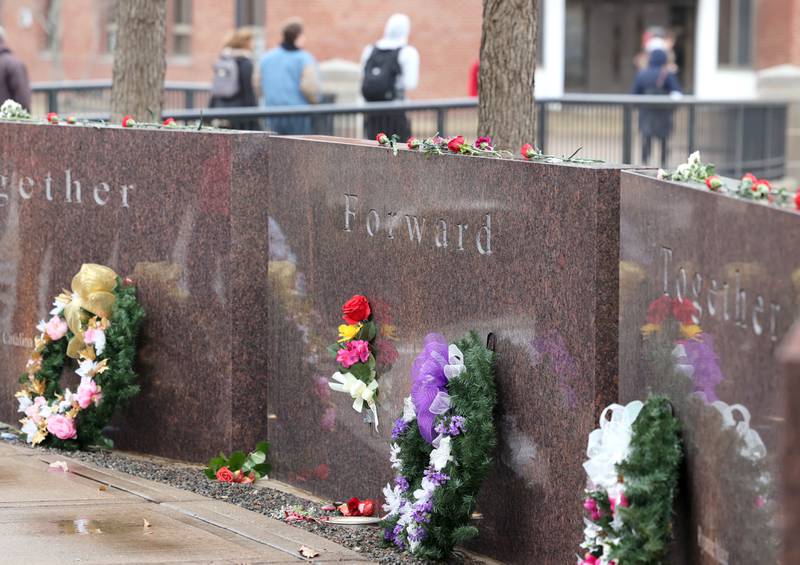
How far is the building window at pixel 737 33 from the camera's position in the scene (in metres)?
38.4

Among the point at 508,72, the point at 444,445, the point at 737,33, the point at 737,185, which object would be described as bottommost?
the point at 444,445

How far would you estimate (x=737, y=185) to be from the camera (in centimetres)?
Result: 474

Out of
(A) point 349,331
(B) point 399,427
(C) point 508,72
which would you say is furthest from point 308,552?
(C) point 508,72

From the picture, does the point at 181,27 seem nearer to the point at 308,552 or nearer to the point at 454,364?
the point at 454,364

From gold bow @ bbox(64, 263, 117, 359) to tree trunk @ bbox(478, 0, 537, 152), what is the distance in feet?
6.85

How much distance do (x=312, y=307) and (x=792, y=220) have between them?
Answer: 10.8 feet

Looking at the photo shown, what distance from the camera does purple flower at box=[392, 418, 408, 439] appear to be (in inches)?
237

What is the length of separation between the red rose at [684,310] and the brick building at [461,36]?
1048 inches

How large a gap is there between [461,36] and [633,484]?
32259 millimetres

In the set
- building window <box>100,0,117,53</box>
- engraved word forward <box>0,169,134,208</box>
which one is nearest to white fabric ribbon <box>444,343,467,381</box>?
engraved word forward <box>0,169,134,208</box>

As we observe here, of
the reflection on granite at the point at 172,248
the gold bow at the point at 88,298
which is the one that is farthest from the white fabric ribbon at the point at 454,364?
the gold bow at the point at 88,298

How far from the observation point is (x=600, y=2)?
4250cm

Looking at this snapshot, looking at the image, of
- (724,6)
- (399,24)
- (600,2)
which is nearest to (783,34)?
(724,6)

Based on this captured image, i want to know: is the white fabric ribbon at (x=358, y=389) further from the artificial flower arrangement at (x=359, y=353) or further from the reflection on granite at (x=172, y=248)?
the reflection on granite at (x=172, y=248)
